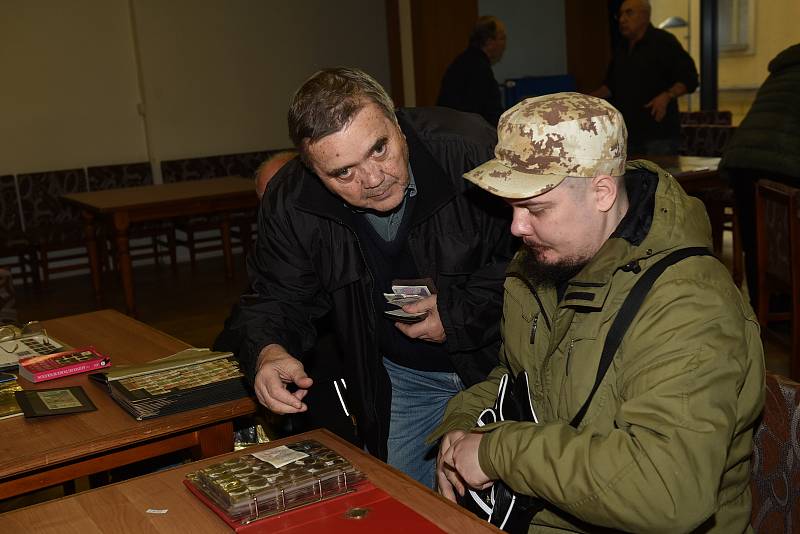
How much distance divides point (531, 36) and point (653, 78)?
363 centimetres

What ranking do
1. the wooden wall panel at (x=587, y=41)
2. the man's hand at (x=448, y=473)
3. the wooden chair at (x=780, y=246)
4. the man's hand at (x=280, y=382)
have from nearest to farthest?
the man's hand at (x=448, y=473), the man's hand at (x=280, y=382), the wooden chair at (x=780, y=246), the wooden wall panel at (x=587, y=41)

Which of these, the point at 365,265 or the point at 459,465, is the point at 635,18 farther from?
the point at 459,465

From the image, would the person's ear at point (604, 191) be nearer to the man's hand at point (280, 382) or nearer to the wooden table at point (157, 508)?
the wooden table at point (157, 508)

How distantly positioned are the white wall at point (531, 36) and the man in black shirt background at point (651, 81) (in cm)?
331

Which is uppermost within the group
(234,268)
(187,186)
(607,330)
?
(607,330)

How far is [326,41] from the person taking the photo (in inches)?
384

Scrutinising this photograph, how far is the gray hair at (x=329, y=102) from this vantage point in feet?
6.28

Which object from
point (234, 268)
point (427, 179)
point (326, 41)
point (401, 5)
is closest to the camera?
point (427, 179)

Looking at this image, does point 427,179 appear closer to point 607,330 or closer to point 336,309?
point 336,309

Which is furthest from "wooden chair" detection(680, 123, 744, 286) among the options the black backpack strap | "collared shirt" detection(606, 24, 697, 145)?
the black backpack strap

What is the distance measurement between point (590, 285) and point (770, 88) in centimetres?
306

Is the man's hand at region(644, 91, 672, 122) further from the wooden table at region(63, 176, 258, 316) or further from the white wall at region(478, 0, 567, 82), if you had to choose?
the white wall at region(478, 0, 567, 82)

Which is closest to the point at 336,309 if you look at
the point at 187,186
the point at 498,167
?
the point at 498,167

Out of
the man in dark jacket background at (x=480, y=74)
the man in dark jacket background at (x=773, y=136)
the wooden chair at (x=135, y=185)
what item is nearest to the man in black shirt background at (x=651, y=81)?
the man in dark jacket background at (x=480, y=74)
